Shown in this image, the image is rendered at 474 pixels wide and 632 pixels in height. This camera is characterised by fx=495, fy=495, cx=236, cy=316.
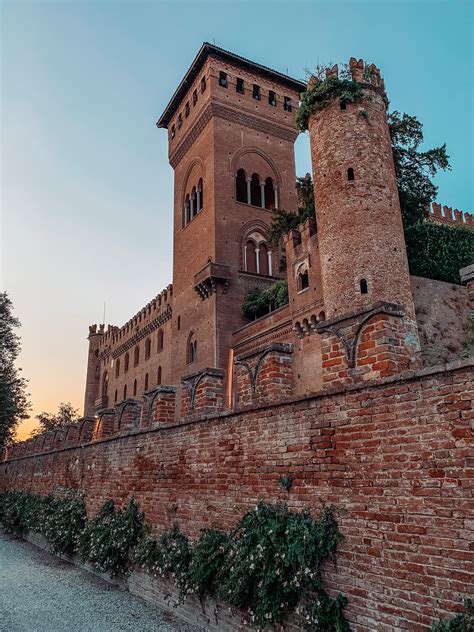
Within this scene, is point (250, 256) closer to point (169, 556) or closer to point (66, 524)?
point (66, 524)

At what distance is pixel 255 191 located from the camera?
2594 cm

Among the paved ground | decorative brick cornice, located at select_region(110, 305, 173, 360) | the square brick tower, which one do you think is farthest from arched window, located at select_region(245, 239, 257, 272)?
the paved ground

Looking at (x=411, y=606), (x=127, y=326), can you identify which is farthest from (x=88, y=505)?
(x=127, y=326)

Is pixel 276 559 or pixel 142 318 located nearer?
pixel 276 559

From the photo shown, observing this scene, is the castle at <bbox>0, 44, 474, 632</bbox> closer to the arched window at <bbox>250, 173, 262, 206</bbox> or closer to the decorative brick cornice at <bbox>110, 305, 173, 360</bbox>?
the arched window at <bbox>250, 173, 262, 206</bbox>

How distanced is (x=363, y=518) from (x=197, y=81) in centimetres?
2686

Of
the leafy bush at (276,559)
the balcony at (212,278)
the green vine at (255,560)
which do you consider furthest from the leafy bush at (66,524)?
the balcony at (212,278)

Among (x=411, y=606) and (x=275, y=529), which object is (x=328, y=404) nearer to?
(x=275, y=529)

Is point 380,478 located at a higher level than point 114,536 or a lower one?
higher

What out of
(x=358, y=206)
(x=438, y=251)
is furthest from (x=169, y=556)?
(x=438, y=251)

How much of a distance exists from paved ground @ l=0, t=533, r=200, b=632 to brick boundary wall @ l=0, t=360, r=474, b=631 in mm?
1726

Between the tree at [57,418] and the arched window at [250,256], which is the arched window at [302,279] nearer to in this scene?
the arched window at [250,256]

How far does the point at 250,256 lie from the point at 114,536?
17689 mm

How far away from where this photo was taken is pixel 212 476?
6.07m
